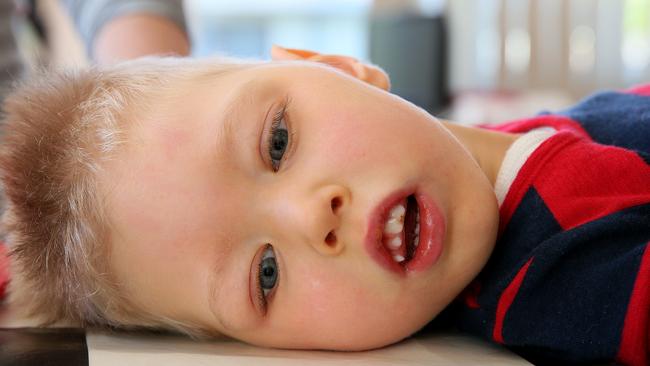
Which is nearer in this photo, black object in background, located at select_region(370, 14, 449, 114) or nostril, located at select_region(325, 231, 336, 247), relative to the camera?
nostril, located at select_region(325, 231, 336, 247)

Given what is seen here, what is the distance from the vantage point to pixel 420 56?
3.87m

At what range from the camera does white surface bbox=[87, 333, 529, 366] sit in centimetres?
76

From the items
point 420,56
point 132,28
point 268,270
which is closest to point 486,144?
point 268,270

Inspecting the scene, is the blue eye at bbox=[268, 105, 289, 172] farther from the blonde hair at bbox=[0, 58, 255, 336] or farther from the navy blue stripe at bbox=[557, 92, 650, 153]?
the navy blue stripe at bbox=[557, 92, 650, 153]

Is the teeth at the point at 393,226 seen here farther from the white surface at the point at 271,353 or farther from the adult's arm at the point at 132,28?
the adult's arm at the point at 132,28

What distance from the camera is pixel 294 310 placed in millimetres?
854

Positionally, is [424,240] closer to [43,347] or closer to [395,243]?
[395,243]

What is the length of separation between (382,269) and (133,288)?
0.30m

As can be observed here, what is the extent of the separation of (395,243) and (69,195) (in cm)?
38

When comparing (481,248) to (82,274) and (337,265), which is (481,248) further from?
(82,274)

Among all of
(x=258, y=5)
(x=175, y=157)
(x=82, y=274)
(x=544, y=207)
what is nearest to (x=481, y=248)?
(x=544, y=207)

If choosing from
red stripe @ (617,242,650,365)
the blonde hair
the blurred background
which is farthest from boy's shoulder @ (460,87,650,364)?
the blurred background

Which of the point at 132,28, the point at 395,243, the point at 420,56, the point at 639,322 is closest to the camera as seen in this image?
the point at 639,322

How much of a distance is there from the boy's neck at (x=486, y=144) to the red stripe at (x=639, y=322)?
0.27 m
